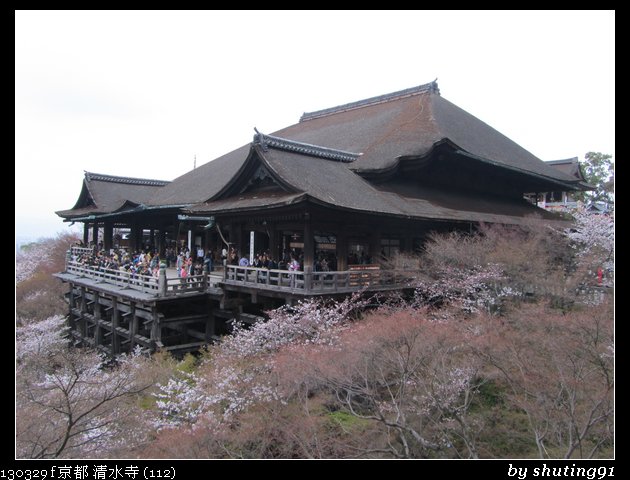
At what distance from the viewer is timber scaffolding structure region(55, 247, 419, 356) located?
13336 millimetres

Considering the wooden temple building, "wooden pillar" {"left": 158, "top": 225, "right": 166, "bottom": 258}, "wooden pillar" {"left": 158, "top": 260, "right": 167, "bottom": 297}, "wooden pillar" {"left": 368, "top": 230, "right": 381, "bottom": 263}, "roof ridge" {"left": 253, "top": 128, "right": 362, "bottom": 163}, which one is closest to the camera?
the wooden temple building

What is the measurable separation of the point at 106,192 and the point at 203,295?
16560mm

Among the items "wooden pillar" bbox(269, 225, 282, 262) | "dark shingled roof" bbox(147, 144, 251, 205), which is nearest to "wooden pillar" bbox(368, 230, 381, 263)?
"wooden pillar" bbox(269, 225, 282, 262)

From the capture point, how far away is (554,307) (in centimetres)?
1152

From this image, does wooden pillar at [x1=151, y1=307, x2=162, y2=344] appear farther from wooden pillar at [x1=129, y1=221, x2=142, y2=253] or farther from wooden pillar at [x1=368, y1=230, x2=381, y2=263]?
wooden pillar at [x1=129, y1=221, x2=142, y2=253]

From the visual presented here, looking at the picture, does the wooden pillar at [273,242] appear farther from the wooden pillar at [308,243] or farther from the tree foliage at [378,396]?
the tree foliage at [378,396]

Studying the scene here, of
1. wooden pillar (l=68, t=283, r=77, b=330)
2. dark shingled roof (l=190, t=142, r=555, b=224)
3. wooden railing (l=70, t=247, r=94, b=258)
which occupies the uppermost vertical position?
dark shingled roof (l=190, t=142, r=555, b=224)

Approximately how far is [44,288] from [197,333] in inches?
777

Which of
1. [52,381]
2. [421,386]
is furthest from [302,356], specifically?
[52,381]

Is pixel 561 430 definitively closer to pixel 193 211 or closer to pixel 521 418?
pixel 521 418

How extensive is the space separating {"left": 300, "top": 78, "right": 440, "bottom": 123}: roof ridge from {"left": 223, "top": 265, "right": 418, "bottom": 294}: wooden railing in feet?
47.8

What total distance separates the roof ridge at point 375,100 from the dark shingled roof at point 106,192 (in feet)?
39.6

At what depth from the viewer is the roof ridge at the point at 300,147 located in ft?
49.0

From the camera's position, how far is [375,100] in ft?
91.8
